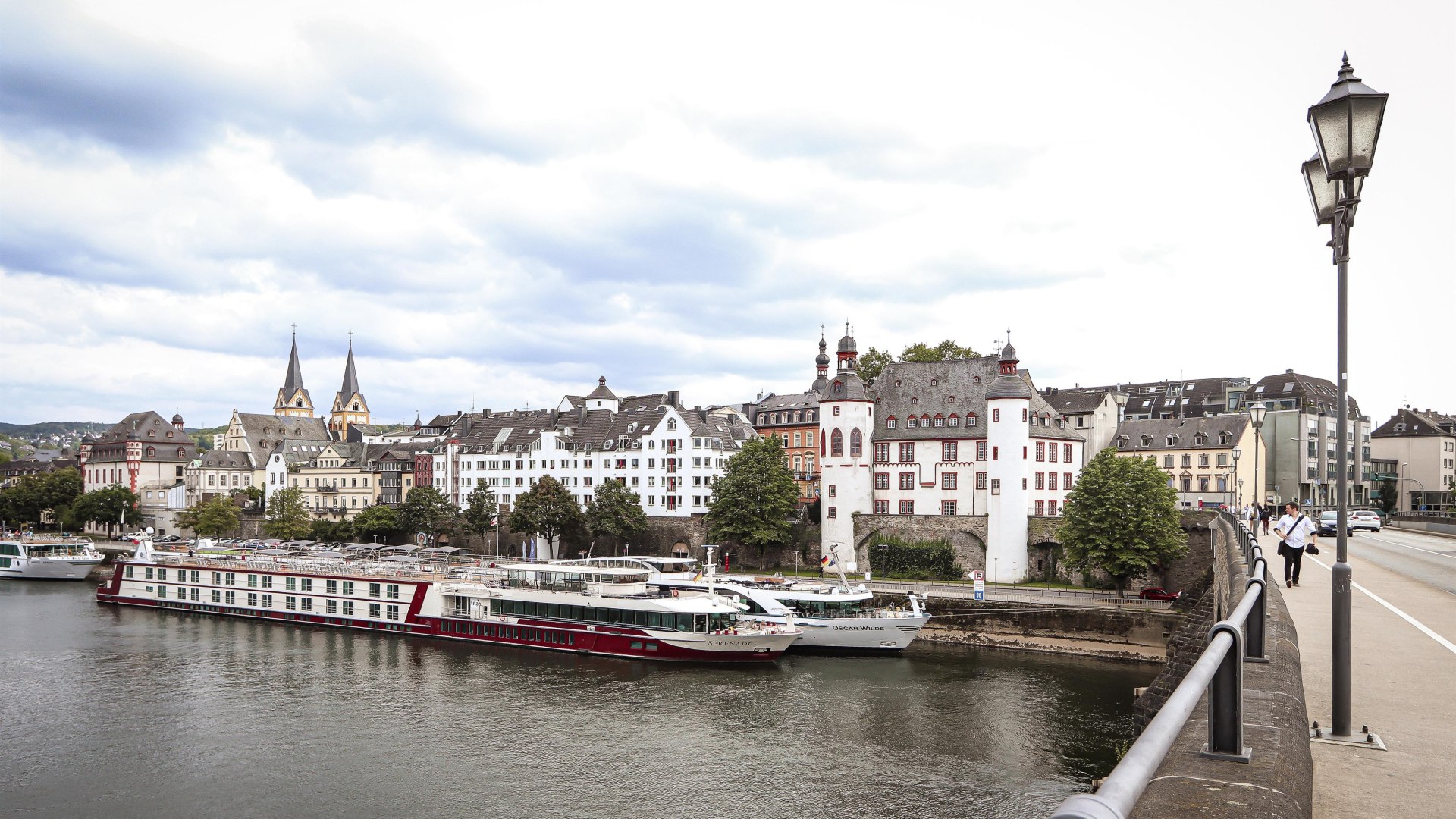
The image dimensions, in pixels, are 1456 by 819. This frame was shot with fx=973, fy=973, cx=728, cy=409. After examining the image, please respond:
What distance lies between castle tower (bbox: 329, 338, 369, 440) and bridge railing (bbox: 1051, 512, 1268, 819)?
181418mm

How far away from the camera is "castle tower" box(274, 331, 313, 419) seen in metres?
174

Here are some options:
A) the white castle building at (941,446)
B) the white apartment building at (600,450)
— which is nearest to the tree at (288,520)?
the white apartment building at (600,450)

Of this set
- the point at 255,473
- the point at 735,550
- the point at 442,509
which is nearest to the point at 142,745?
the point at 735,550

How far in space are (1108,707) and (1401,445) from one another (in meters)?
99.7

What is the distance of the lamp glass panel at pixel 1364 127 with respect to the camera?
782cm

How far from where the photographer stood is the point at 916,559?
6838 cm

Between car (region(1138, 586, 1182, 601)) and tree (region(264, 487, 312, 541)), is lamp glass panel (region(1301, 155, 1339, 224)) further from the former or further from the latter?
tree (region(264, 487, 312, 541))

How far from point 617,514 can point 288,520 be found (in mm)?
46624

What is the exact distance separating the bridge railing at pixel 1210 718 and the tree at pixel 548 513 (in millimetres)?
77787

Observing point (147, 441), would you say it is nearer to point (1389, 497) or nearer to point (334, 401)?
point (334, 401)

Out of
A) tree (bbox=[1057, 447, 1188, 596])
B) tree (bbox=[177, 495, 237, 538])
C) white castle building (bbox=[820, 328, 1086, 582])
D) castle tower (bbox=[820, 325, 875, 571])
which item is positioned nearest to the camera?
tree (bbox=[1057, 447, 1188, 596])

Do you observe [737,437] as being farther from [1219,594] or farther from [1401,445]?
[1401,445]

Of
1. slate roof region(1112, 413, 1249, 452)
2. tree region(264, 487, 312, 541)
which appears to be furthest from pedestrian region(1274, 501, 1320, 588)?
tree region(264, 487, 312, 541)

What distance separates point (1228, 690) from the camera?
525 centimetres
